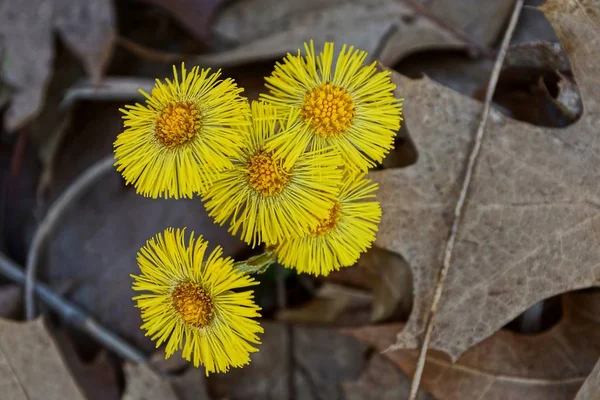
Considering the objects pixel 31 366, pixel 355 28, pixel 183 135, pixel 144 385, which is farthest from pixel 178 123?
pixel 31 366

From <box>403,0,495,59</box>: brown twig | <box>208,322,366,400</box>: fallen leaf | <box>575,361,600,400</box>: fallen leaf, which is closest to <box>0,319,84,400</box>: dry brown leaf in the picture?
<box>208,322,366,400</box>: fallen leaf

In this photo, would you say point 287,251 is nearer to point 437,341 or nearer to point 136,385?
point 437,341

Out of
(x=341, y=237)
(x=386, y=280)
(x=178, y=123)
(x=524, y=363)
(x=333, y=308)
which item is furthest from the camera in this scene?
(x=333, y=308)

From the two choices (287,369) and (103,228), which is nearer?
(287,369)

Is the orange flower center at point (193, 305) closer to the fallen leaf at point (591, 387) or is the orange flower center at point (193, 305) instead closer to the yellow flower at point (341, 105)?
the yellow flower at point (341, 105)

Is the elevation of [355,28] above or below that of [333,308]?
above

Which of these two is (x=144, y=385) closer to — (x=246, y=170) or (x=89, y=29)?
(x=246, y=170)

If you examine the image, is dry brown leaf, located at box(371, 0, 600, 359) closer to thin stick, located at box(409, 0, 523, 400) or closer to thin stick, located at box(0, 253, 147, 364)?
thin stick, located at box(409, 0, 523, 400)

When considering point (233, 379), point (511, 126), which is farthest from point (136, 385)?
point (511, 126)
